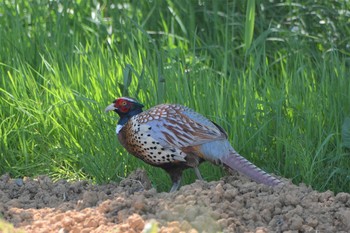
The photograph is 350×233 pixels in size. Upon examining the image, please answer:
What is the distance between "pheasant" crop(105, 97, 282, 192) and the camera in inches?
214

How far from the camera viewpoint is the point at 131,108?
578 cm

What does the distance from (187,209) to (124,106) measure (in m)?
1.43

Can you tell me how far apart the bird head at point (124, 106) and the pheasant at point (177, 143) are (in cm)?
20

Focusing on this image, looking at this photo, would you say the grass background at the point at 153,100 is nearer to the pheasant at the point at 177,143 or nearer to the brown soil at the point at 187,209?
the pheasant at the point at 177,143

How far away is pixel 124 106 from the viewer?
5762mm

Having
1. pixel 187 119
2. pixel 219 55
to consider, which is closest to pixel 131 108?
pixel 187 119

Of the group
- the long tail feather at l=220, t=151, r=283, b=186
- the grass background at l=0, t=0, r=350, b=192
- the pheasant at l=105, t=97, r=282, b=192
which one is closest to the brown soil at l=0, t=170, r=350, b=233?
the long tail feather at l=220, t=151, r=283, b=186

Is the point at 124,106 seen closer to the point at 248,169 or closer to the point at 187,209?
the point at 248,169

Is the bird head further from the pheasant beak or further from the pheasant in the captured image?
the pheasant

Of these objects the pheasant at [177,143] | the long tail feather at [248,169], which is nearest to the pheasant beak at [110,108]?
the pheasant at [177,143]

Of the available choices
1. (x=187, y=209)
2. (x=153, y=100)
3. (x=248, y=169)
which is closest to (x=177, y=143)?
(x=248, y=169)

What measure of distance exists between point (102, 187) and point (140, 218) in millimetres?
1276

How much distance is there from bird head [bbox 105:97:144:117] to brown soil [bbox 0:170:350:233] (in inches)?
22.8

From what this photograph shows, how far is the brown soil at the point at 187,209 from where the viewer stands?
4.34 m
